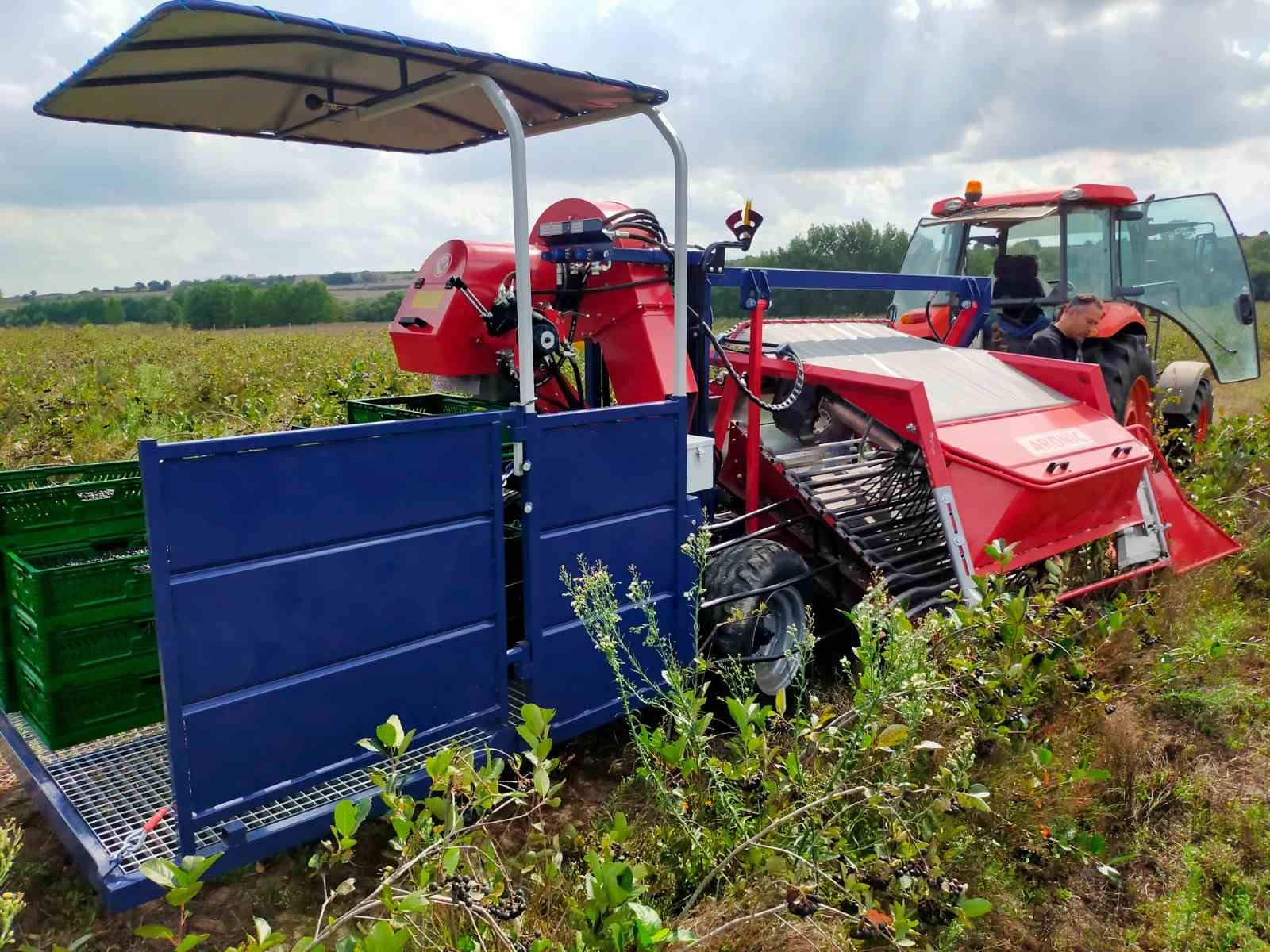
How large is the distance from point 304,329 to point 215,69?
2597 centimetres

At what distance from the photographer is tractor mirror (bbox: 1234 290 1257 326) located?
7.50 meters

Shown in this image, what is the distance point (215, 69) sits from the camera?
2854 mm

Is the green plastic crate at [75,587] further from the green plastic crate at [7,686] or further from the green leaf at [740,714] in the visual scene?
the green leaf at [740,714]

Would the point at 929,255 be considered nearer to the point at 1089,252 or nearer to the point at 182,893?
the point at 1089,252

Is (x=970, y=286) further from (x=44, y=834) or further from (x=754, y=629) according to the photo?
(x=44, y=834)

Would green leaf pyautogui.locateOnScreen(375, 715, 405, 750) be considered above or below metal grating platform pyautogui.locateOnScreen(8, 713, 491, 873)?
above

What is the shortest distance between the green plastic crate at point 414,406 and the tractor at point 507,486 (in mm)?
29

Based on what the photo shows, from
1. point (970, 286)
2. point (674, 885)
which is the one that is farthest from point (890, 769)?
point (970, 286)

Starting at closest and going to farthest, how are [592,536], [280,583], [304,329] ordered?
[280,583]
[592,536]
[304,329]

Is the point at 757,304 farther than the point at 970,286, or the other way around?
the point at 970,286

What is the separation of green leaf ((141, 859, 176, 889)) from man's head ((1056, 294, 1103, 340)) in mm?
5881

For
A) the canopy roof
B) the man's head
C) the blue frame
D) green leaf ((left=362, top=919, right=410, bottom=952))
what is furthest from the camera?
the man's head

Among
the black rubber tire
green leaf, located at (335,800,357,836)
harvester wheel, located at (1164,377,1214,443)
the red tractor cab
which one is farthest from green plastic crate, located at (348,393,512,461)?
harvester wheel, located at (1164,377,1214,443)

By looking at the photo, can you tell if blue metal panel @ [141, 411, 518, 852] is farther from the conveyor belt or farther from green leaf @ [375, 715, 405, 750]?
the conveyor belt
